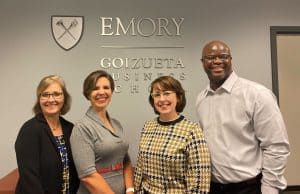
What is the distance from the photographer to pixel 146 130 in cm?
192

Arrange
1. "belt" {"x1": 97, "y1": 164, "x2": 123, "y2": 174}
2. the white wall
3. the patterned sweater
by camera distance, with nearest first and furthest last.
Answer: the patterned sweater < "belt" {"x1": 97, "y1": 164, "x2": 123, "y2": 174} < the white wall

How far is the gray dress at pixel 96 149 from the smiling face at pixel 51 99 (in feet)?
0.54

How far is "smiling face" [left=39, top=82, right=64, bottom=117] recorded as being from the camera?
6.07ft

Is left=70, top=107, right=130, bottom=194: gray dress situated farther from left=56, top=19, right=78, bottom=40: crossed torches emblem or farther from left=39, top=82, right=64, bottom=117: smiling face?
left=56, top=19, right=78, bottom=40: crossed torches emblem

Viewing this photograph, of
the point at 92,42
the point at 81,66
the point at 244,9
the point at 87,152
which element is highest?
the point at 244,9

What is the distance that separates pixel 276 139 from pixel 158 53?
1.42 meters

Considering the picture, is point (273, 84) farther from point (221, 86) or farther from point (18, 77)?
point (18, 77)

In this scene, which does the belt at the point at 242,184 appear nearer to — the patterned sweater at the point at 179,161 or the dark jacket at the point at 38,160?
the patterned sweater at the point at 179,161

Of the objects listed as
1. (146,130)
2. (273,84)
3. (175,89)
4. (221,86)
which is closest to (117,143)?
(146,130)

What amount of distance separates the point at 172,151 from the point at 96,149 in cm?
41

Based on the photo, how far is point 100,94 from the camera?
1857mm

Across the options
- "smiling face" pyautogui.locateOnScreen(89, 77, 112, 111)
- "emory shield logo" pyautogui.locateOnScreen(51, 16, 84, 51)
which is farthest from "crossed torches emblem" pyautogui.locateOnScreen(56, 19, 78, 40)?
"smiling face" pyautogui.locateOnScreen(89, 77, 112, 111)

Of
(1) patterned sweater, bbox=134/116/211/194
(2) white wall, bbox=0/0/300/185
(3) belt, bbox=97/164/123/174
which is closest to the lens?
(1) patterned sweater, bbox=134/116/211/194

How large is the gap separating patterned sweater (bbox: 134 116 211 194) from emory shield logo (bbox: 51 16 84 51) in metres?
1.36
